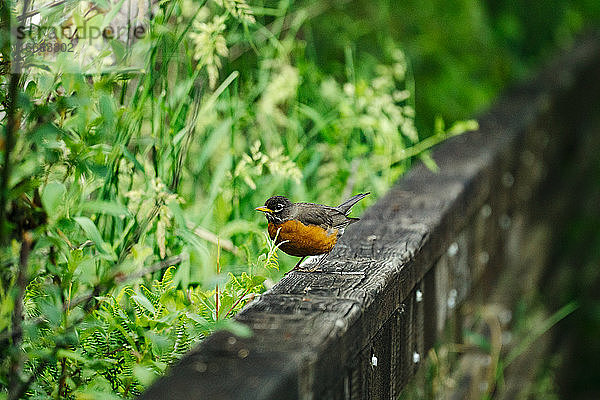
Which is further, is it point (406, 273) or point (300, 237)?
point (406, 273)

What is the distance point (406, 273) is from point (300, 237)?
13.7 inches

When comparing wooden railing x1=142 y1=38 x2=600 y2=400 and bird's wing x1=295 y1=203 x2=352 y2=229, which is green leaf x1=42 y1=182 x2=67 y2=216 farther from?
bird's wing x1=295 y1=203 x2=352 y2=229

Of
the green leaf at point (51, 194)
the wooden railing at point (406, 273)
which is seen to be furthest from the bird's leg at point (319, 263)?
the green leaf at point (51, 194)

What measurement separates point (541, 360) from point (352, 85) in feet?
5.70

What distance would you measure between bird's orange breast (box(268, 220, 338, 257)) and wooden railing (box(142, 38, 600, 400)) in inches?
2.3

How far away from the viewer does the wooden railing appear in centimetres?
123

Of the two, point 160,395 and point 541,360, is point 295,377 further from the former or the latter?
point 541,360

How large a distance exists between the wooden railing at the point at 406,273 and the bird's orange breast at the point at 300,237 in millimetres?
57

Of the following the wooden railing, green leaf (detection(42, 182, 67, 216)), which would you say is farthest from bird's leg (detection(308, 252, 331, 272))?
green leaf (detection(42, 182, 67, 216))

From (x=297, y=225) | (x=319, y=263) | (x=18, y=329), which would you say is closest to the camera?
(x=18, y=329)

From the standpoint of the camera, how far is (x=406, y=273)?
1881 mm

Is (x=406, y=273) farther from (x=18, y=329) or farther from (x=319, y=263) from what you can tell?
(x=18, y=329)

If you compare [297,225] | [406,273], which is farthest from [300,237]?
[406,273]

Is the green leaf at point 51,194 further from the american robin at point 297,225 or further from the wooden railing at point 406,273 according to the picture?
the american robin at point 297,225
